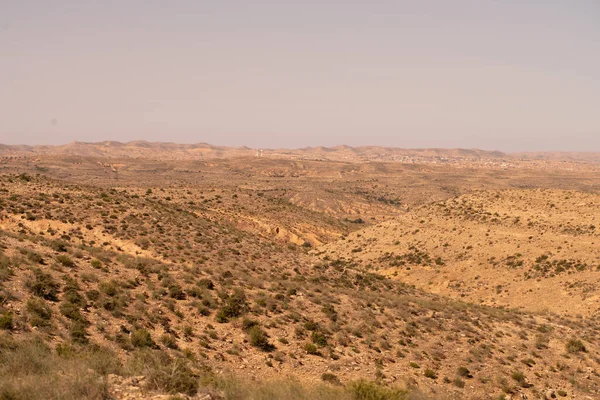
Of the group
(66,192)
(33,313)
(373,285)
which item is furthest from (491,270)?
(66,192)

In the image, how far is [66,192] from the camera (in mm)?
46344

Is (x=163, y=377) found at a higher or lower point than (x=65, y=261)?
lower

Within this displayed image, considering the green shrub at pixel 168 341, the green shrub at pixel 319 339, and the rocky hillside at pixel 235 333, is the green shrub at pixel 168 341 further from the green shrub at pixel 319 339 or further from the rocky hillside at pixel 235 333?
the green shrub at pixel 319 339

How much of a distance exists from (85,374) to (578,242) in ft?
152

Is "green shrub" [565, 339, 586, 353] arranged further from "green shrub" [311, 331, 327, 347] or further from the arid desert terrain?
"green shrub" [311, 331, 327, 347]

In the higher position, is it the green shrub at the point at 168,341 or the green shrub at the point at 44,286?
the green shrub at the point at 44,286

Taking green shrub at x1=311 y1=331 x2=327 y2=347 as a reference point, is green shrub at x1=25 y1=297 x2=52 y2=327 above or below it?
above

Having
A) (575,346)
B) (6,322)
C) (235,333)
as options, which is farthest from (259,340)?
(575,346)

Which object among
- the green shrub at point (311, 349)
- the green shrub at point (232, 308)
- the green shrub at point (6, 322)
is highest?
the green shrub at point (6, 322)

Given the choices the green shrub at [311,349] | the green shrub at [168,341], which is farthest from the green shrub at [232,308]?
the green shrub at [311,349]

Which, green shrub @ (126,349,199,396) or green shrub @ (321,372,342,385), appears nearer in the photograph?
green shrub @ (126,349,199,396)

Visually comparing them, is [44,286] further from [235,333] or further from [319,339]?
[319,339]

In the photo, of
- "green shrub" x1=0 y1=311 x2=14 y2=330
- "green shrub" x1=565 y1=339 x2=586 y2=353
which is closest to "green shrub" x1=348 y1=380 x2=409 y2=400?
"green shrub" x1=0 y1=311 x2=14 y2=330

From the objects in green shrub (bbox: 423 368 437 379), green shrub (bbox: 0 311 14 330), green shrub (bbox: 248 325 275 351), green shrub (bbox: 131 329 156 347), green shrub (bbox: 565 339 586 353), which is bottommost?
green shrub (bbox: 565 339 586 353)
